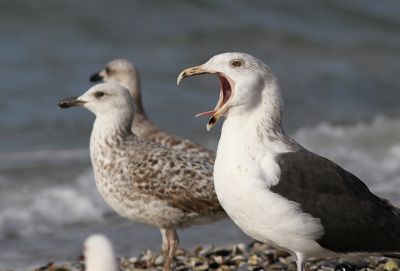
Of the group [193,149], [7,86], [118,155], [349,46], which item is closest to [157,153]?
[118,155]

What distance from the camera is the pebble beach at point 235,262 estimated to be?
370 inches

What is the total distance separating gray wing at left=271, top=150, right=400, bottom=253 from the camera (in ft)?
25.0

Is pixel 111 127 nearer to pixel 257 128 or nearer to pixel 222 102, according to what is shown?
pixel 222 102

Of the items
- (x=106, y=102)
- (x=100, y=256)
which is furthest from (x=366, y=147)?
(x=100, y=256)

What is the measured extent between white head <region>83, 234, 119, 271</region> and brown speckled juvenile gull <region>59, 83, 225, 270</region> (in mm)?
3899

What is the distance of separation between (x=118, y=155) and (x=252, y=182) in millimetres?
2692

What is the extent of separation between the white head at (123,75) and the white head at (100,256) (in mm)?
7530

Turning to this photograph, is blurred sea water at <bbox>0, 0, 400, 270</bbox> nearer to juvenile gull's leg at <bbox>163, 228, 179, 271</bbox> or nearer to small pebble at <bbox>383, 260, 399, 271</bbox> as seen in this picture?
juvenile gull's leg at <bbox>163, 228, 179, 271</bbox>

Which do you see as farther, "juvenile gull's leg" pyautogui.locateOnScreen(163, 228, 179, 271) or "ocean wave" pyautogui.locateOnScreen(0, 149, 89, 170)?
"ocean wave" pyautogui.locateOnScreen(0, 149, 89, 170)

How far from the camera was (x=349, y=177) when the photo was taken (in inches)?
309

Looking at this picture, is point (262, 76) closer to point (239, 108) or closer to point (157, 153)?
point (239, 108)

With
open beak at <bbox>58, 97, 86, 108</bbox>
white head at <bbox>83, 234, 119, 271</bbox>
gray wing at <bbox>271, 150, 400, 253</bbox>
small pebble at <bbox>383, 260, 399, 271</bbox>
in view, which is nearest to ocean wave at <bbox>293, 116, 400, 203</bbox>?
small pebble at <bbox>383, 260, 399, 271</bbox>

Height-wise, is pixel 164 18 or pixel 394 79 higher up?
pixel 164 18

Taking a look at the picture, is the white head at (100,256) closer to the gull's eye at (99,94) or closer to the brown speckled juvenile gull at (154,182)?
the brown speckled juvenile gull at (154,182)
